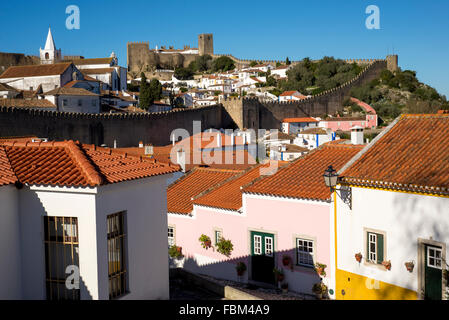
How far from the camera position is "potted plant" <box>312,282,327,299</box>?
32.2 ft

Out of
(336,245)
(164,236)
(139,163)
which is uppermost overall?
(139,163)

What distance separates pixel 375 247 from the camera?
28.0ft

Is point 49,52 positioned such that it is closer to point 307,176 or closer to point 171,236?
point 171,236

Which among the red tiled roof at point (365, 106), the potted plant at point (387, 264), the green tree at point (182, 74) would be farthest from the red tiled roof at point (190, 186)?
the green tree at point (182, 74)

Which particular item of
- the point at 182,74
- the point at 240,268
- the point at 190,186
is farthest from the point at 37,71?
the point at 240,268

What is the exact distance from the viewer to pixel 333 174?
8.55 meters

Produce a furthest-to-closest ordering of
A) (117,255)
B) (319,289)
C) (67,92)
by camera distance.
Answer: (67,92)
(319,289)
(117,255)

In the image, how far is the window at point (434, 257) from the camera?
761cm

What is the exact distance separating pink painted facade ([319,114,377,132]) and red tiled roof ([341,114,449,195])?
1745 inches

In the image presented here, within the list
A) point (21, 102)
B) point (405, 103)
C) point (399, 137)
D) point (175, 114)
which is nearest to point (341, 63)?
point (405, 103)

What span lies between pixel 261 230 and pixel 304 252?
1.04 metres

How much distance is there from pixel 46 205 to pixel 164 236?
5.77 feet

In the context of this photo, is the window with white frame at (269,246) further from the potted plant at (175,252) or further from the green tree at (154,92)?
the green tree at (154,92)
